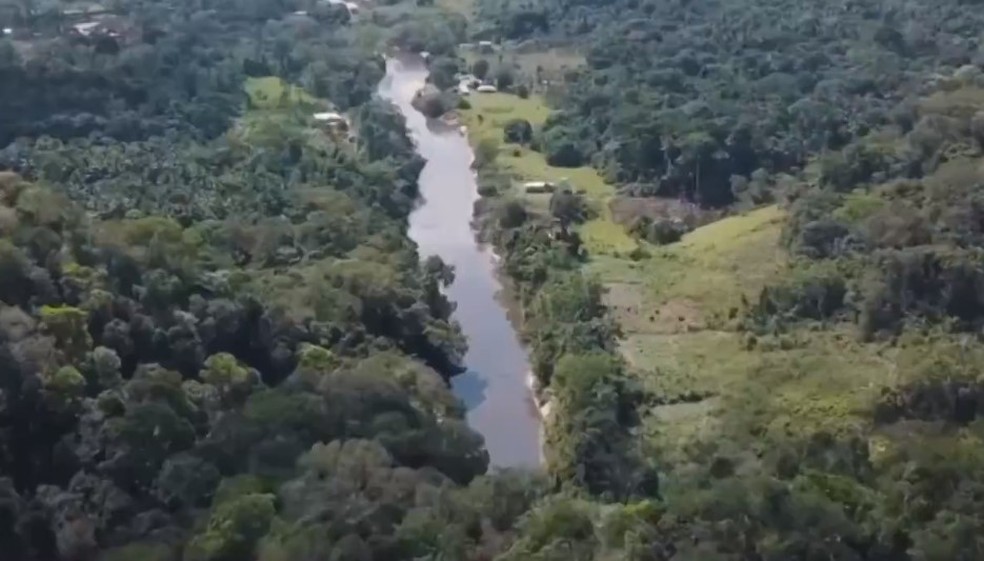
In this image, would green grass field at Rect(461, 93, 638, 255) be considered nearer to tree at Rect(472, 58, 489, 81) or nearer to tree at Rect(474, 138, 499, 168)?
tree at Rect(474, 138, 499, 168)

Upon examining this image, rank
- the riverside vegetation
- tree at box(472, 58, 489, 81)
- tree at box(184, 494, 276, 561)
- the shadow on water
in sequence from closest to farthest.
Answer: tree at box(184, 494, 276, 561)
the riverside vegetation
the shadow on water
tree at box(472, 58, 489, 81)

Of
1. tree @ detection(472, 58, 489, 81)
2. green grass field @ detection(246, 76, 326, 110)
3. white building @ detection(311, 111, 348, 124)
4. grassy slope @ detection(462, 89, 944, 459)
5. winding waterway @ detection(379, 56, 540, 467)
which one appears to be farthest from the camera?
tree @ detection(472, 58, 489, 81)

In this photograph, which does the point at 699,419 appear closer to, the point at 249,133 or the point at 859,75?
the point at 249,133

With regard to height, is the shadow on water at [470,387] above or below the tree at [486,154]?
above

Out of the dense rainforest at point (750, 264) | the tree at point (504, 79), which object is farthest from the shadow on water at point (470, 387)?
the tree at point (504, 79)

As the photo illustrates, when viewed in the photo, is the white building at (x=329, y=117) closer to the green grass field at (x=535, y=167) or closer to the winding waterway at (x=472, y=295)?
the winding waterway at (x=472, y=295)

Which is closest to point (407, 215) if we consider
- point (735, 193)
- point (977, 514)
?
point (735, 193)

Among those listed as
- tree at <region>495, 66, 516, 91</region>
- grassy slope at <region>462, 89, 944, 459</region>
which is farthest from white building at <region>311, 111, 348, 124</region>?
grassy slope at <region>462, 89, 944, 459</region>
